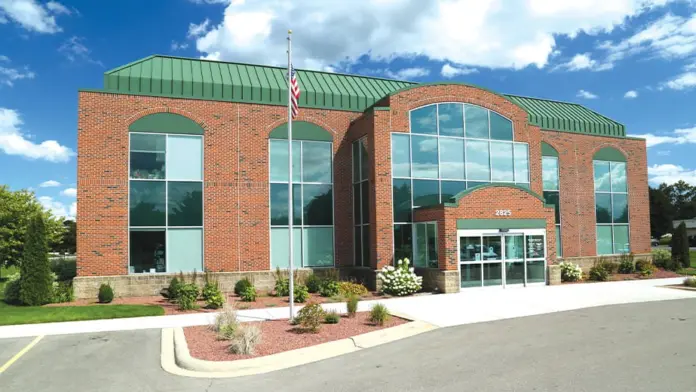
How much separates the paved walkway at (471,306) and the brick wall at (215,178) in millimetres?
5396

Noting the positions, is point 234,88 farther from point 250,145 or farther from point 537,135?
point 537,135

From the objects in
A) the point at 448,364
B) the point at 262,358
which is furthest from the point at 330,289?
the point at 448,364

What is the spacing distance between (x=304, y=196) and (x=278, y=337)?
11.5 m

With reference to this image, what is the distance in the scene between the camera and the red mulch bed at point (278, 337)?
10031 millimetres

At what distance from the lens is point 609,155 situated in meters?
29.2

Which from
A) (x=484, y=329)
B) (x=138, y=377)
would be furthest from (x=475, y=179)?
(x=138, y=377)

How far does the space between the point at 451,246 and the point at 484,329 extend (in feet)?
24.1

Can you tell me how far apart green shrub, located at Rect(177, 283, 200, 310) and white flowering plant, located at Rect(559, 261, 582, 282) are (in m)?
16.4

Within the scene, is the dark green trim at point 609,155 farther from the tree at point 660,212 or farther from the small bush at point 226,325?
the tree at point 660,212

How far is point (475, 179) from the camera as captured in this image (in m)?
22.8

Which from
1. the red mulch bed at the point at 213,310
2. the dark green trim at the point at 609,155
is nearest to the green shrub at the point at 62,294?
the red mulch bed at the point at 213,310

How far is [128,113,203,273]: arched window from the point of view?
65.8 ft

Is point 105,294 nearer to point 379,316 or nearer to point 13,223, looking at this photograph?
point 379,316

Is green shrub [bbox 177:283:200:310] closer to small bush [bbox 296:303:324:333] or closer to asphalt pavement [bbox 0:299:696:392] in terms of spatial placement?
asphalt pavement [bbox 0:299:696:392]
